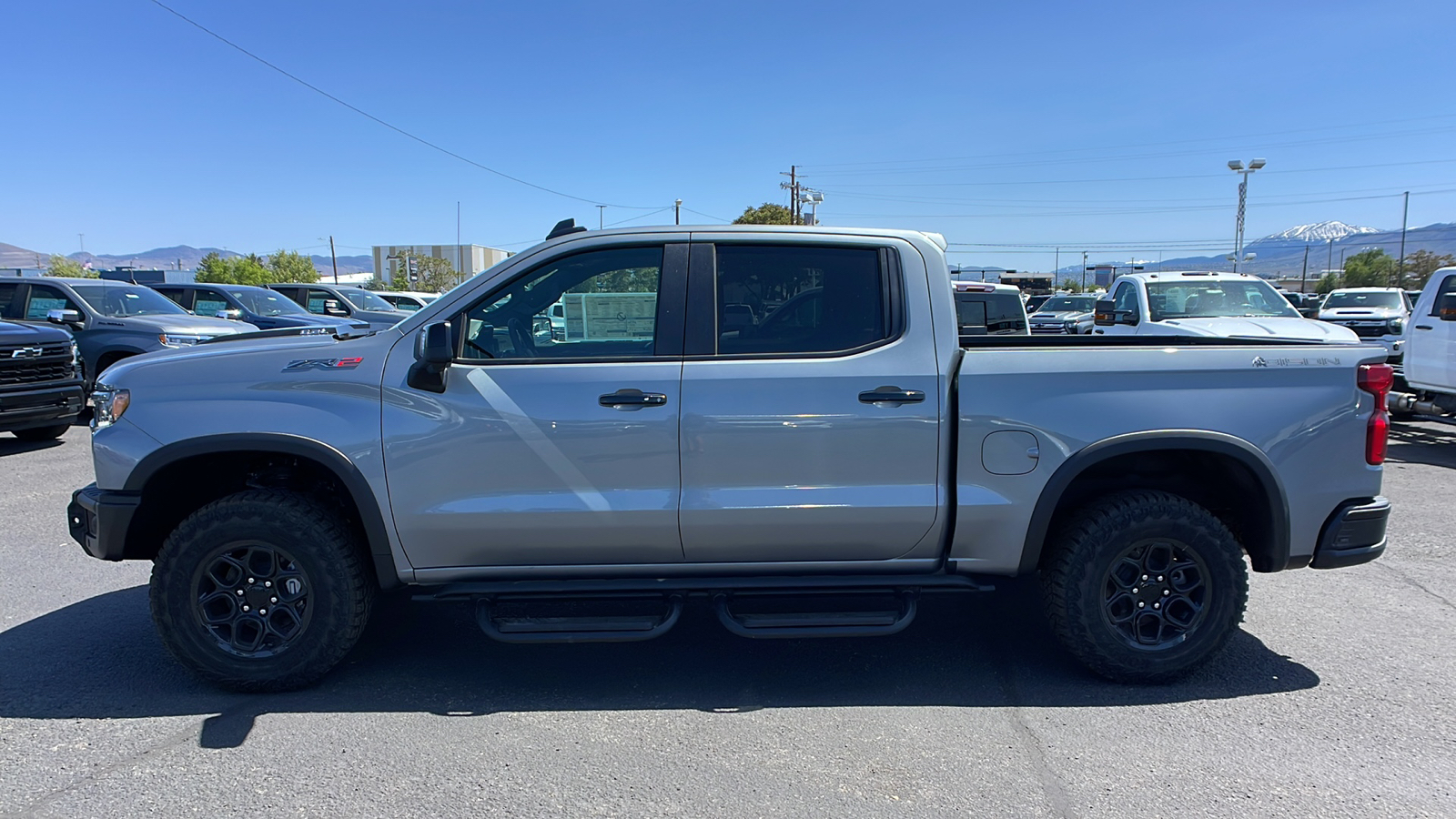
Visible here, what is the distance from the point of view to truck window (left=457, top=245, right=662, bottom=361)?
12.3ft

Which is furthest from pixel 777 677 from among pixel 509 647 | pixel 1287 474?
pixel 1287 474

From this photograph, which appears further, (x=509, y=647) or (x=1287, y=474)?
(x=509, y=647)

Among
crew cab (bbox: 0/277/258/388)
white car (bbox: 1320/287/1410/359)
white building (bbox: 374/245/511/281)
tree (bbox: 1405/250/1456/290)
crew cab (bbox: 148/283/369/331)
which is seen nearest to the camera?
crew cab (bbox: 0/277/258/388)

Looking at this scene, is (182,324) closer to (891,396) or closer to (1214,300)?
(891,396)

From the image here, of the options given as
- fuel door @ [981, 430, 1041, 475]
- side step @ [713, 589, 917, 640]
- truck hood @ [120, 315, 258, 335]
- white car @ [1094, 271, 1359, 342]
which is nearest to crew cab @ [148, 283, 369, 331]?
truck hood @ [120, 315, 258, 335]

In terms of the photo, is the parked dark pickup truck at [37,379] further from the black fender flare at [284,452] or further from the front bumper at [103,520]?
the black fender flare at [284,452]

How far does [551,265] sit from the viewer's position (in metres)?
3.81

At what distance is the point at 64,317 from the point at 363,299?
9.17 meters

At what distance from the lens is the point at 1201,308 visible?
11.6 m

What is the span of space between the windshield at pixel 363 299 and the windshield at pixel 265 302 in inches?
113

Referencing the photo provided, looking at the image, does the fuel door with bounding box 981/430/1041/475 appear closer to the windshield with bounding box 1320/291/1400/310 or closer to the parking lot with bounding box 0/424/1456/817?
the parking lot with bounding box 0/424/1456/817

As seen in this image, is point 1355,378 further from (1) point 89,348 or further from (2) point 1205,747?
(1) point 89,348

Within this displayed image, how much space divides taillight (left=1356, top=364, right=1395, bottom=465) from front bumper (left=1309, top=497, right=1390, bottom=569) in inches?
7.9

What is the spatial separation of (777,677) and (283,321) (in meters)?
13.5
